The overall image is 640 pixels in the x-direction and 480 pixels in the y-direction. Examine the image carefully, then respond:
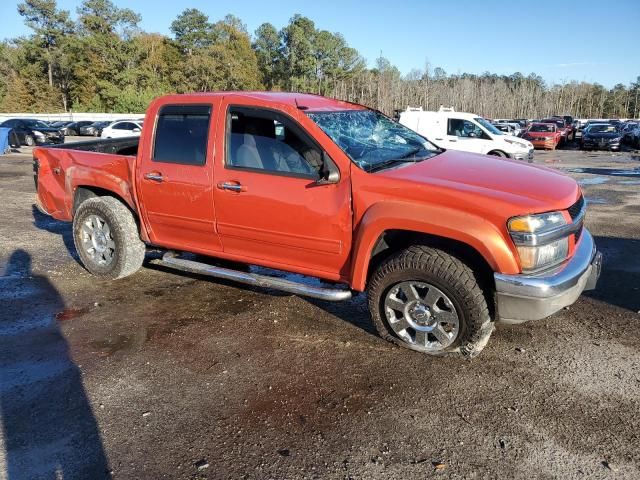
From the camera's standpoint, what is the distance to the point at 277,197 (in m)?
4.18

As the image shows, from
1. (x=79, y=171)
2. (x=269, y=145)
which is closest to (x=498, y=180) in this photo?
(x=269, y=145)

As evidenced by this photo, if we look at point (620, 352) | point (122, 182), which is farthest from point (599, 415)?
point (122, 182)

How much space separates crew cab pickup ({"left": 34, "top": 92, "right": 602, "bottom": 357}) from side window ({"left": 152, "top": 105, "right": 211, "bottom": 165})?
0.02m

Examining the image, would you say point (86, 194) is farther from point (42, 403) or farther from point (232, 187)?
point (42, 403)

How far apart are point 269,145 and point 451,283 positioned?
1.89m

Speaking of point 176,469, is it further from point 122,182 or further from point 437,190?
point 122,182

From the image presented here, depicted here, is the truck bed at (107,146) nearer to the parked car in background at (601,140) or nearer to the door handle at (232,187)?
the door handle at (232,187)

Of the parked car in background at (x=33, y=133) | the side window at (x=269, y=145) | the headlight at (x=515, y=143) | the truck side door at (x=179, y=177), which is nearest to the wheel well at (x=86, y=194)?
the truck side door at (x=179, y=177)

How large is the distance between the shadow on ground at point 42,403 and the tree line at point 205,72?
60.7 m

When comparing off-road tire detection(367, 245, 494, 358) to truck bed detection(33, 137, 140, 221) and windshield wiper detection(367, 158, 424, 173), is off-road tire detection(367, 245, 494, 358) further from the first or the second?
truck bed detection(33, 137, 140, 221)

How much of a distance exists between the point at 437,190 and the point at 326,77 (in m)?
83.2

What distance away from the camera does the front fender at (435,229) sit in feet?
11.3

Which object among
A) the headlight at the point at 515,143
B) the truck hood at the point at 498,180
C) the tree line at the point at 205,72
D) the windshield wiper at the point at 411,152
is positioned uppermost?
the tree line at the point at 205,72

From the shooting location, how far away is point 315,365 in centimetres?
385
